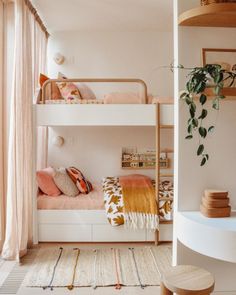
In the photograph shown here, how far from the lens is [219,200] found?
6.22 ft

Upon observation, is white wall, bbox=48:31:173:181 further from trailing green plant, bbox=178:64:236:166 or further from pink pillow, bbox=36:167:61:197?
trailing green plant, bbox=178:64:236:166

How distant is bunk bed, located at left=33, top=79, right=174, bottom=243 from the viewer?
3.42 m

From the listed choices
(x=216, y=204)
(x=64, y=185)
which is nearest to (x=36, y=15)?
(x=64, y=185)

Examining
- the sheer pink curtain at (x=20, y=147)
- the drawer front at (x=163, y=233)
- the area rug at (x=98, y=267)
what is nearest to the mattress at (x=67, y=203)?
the sheer pink curtain at (x=20, y=147)

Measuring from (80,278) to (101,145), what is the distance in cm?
233

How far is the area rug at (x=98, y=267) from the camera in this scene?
2.68 m

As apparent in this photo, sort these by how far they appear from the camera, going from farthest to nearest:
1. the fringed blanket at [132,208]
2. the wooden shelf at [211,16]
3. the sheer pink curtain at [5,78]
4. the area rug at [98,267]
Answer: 1. the fringed blanket at [132,208]
2. the sheer pink curtain at [5,78]
3. the area rug at [98,267]
4. the wooden shelf at [211,16]

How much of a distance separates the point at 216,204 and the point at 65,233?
2136mm

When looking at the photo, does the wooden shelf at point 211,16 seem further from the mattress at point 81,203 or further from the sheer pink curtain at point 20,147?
the mattress at point 81,203

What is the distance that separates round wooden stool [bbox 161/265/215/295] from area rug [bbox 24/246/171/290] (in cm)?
101

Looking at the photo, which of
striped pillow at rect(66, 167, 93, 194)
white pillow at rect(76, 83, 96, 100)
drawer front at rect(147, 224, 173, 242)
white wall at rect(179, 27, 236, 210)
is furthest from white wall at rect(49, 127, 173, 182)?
white wall at rect(179, 27, 236, 210)

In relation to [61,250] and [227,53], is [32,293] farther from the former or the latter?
[227,53]

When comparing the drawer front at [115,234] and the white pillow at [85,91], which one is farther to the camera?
the white pillow at [85,91]

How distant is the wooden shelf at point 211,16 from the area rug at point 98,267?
2016 millimetres
